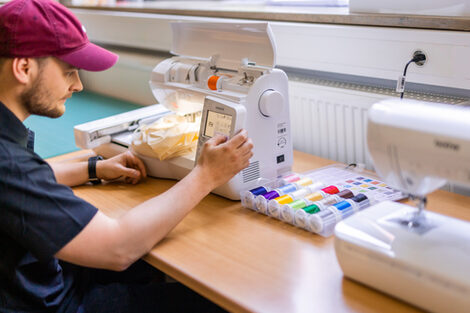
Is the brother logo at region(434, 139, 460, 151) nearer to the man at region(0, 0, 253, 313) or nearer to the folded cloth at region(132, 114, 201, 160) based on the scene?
the man at region(0, 0, 253, 313)

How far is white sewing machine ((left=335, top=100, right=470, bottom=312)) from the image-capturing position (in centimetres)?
77

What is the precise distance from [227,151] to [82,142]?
659 millimetres

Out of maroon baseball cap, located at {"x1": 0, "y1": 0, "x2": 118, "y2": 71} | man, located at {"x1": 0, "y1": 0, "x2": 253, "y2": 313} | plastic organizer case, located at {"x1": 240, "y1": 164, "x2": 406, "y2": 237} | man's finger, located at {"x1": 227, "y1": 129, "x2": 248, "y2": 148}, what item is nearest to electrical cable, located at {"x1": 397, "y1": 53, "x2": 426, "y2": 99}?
plastic organizer case, located at {"x1": 240, "y1": 164, "x2": 406, "y2": 237}

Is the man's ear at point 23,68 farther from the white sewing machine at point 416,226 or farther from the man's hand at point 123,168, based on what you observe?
the white sewing machine at point 416,226

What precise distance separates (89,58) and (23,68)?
0.15 m

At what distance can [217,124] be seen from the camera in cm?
126

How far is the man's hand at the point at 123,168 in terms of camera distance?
1.43 m

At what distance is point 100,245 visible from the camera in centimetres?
96

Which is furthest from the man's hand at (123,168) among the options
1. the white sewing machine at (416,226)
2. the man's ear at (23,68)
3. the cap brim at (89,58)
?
the white sewing machine at (416,226)

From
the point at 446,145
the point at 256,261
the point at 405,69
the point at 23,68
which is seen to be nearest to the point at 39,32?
the point at 23,68

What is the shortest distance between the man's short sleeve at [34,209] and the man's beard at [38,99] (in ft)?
0.39

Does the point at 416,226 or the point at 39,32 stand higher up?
the point at 39,32

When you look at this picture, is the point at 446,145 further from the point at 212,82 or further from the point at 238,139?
the point at 212,82

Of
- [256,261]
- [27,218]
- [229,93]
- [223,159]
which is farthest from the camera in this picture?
[229,93]
